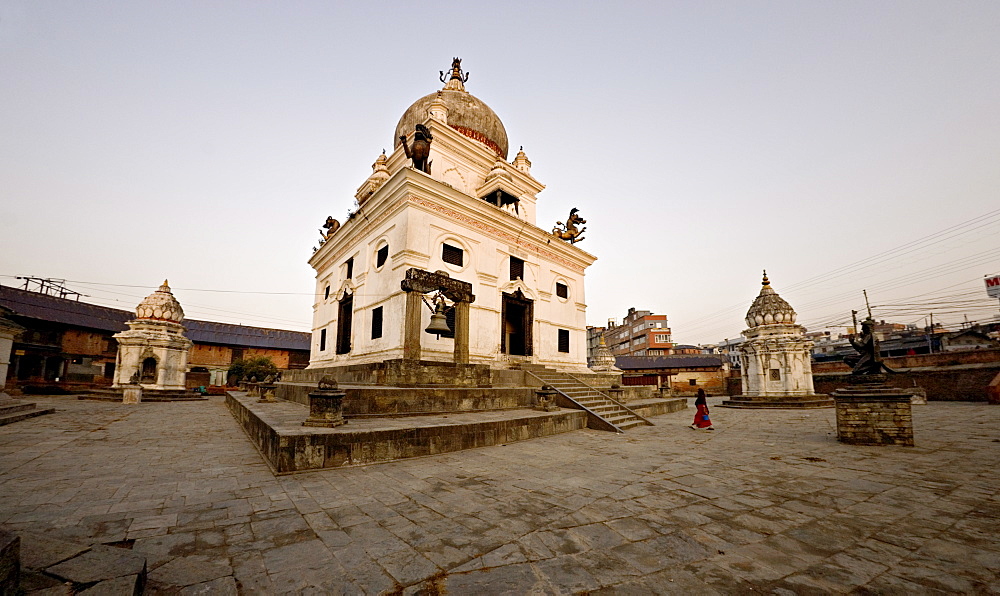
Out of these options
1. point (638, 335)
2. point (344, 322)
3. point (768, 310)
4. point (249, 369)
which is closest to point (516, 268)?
point (344, 322)

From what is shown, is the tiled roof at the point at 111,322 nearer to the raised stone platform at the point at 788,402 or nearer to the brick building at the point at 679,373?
the brick building at the point at 679,373

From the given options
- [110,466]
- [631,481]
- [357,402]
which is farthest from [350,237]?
[631,481]

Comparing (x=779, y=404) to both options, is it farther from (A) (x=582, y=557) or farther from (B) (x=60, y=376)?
(B) (x=60, y=376)

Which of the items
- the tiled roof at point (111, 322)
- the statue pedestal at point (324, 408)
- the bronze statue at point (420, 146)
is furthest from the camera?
the tiled roof at point (111, 322)

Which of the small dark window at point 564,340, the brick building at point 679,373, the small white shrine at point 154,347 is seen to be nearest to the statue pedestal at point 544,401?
the small dark window at point 564,340

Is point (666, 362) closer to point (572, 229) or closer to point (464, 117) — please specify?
point (572, 229)

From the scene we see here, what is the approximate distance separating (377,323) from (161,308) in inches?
556

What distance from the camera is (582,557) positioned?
302cm

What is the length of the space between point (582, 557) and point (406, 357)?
28.2ft

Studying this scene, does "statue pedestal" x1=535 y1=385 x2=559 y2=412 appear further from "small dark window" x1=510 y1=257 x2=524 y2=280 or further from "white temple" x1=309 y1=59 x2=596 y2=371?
"small dark window" x1=510 y1=257 x2=524 y2=280

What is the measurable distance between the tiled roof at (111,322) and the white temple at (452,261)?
1660 centimetres

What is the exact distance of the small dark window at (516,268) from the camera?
1794cm

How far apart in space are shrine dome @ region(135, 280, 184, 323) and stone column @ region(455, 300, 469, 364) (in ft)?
59.4

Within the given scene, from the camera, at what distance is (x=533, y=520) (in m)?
3.74
